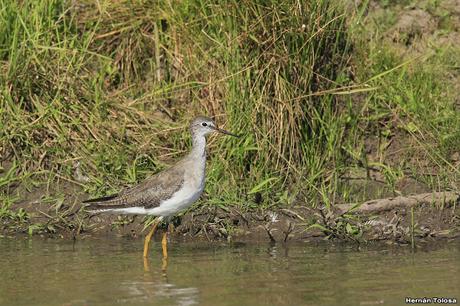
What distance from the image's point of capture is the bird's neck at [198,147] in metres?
10.0

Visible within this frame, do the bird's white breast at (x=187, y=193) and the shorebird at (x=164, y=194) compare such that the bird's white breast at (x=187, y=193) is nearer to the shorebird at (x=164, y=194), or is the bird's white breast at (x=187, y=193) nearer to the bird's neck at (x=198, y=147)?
the shorebird at (x=164, y=194)

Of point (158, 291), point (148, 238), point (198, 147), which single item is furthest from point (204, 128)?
point (158, 291)

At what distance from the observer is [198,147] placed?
10109 millimetres

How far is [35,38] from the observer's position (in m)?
11.5

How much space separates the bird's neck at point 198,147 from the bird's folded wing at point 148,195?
241 mm

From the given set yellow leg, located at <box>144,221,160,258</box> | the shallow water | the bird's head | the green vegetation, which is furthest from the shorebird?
the green vegetation

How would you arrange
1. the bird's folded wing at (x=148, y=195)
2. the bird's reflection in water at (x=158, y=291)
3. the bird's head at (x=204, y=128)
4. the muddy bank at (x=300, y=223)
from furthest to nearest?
1. the bird's head at (x=204, y=128)
2. the muddy bank at (x=300, y=223)
3. the bird's folded wing at (x=148, y=195)
4. the bird's reflection in water at (x=158, y=291)

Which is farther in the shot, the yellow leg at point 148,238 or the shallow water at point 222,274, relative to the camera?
the yellow leg at point 148,238

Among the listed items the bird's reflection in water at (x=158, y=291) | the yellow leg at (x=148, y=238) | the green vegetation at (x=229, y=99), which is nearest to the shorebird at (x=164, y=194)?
the yellow leg at (x=148, y=238)

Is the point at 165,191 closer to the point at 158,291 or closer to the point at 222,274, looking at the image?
the point at 222,274

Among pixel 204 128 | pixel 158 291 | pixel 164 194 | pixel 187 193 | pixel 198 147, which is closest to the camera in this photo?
pixel 158 291

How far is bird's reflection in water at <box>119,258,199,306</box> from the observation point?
774 centimetres

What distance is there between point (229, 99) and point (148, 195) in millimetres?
1665

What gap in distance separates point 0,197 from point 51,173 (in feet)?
1.91
